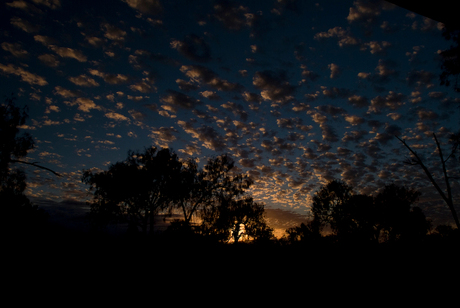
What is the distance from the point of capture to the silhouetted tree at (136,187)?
30750 millimetres

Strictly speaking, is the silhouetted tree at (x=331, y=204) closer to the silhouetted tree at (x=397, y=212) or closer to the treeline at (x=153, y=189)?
the silhouetted tree at (x=397, y=212)

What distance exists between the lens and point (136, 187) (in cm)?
3066

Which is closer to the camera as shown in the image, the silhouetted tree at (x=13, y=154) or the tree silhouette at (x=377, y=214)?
the silhouetted tree at (x=13, y=154)

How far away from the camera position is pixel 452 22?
178cm

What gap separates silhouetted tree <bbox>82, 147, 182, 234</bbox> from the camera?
30.8 meters

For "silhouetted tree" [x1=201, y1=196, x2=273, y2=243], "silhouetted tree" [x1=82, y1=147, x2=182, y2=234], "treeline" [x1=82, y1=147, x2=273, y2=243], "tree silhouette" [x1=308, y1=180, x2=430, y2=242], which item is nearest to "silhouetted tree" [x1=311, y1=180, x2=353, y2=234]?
"tree silhouette" [x1=308, y1=180, x2=430, y2=242]

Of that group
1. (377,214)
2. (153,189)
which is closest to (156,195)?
(153,189)

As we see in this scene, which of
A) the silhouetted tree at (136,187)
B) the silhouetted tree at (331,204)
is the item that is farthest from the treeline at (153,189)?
the silhouetted tree at (331,204)

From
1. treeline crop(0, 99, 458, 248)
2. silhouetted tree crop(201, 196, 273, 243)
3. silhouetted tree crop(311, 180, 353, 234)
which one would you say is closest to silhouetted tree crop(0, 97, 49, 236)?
treeline crop(0, 99, 458, 248)

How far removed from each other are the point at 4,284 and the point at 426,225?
68.4 meters

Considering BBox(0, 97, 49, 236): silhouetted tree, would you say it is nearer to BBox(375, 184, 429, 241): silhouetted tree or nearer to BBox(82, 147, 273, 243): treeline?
BBox(82, 147, 273, 243): treeline

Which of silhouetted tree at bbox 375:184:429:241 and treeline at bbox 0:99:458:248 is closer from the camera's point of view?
treeline at bbox 0:99:458:248

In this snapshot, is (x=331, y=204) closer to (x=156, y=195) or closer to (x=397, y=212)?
(x=397, y=212)

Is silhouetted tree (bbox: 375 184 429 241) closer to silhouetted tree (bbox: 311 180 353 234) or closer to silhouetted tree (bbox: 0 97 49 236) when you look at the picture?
silhouetted tree (bbox: 311 180 353 234)
